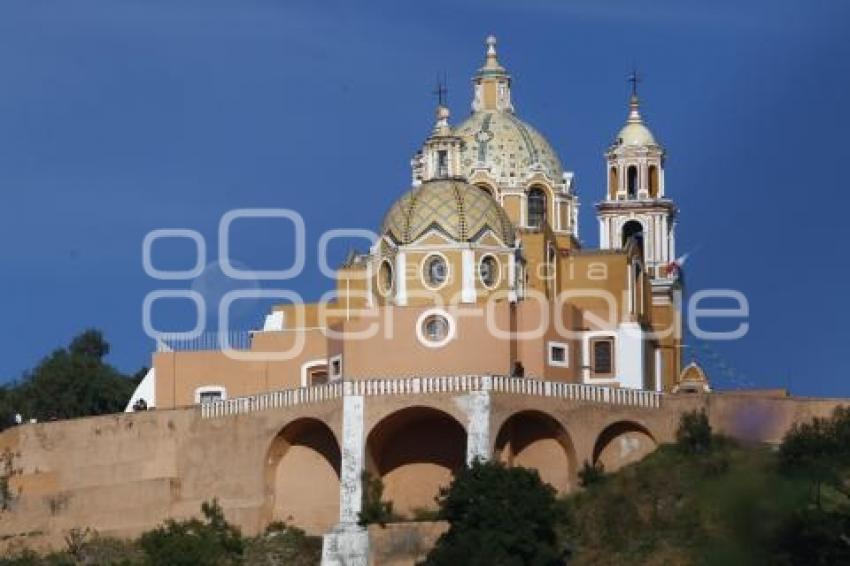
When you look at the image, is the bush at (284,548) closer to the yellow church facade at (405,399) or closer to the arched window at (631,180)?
the yellow church facade at (405,399)

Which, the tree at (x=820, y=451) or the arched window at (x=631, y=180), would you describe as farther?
the arched window at (x=631, y=180)

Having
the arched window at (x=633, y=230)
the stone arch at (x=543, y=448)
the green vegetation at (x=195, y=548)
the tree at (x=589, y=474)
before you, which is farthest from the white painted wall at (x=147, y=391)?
the tree at (x=589, y=474)

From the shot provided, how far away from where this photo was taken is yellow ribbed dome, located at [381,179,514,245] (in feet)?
244

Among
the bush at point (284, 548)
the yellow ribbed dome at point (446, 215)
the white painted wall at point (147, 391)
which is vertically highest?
the yellow ribbed dome at point (446, 215)

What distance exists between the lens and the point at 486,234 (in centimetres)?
7456

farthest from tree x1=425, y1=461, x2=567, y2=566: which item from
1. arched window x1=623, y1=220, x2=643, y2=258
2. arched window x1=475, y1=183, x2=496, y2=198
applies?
arched window x1=623, y1=220, x2=643, y2=258

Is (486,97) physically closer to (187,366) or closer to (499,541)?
(187,366)

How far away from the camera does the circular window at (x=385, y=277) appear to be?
2950 inches

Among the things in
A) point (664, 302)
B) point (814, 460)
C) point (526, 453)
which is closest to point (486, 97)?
point (664, 302)

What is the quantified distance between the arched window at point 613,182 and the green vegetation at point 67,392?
1287cm

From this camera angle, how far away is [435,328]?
241ft

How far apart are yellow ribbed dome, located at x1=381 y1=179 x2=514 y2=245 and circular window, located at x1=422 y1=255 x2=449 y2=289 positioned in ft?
1.80

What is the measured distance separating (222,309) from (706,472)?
14018 millimetres

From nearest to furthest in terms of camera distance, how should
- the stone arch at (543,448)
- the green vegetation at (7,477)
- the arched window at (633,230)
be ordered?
the stone arch at (543,448) → the green vegetation at (7,477) → the arched window at (633,230)
